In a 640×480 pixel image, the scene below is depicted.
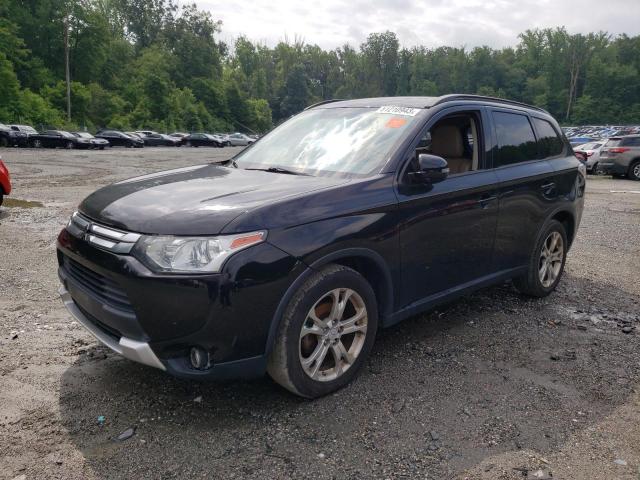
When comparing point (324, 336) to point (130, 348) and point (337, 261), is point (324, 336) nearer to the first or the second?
point (337, 261)

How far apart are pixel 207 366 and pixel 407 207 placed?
164 cm

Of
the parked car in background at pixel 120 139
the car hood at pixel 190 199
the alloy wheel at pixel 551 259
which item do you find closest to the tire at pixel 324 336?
the car hood at pixel 190 199

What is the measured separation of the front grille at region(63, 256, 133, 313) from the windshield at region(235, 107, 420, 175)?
4.84 ft

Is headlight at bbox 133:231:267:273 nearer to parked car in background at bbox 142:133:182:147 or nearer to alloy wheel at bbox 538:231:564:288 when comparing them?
alloy wheel at bbox 538:231:564:288

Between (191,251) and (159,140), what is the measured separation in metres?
52.8

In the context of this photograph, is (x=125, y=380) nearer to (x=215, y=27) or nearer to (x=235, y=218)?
(x=235, y=218)

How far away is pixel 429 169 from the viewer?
347 cm

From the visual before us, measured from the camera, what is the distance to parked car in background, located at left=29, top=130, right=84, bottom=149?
122ft

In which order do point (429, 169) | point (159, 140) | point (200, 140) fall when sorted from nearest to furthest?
point (429, 169), point (159, 140), point (200, 140)

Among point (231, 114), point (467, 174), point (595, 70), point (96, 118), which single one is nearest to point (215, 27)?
point (231, 114)

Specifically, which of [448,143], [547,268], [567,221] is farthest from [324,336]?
[567,221]

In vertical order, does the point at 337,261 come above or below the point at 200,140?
above

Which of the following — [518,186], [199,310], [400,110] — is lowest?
[199,310]

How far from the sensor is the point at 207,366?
2736 millimetres
